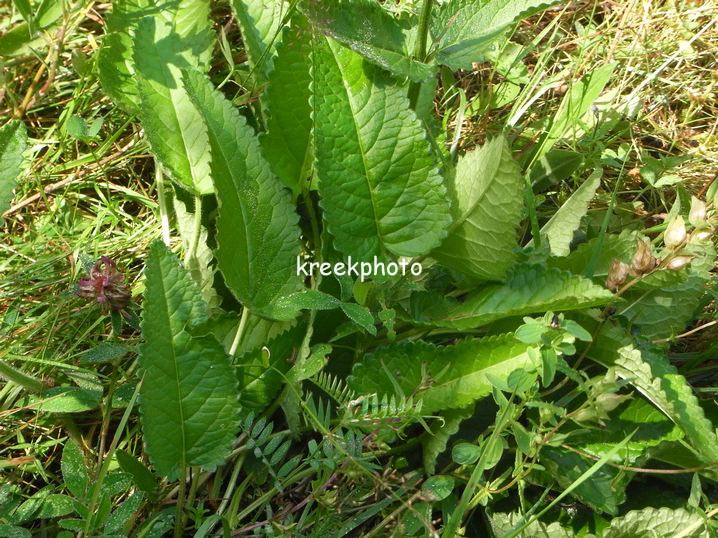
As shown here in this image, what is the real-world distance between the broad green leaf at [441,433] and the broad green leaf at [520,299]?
6.6 inches

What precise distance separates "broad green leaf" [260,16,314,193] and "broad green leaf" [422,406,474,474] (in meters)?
0.59

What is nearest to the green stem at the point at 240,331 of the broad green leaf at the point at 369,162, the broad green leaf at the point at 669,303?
the broad green leaf at the point at 369,162

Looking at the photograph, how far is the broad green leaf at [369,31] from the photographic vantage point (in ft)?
4.77

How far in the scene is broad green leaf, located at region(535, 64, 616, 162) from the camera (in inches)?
76.7

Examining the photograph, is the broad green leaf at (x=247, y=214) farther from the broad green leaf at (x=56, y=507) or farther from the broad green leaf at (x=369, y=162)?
the broad green leaf at (x=56, y=507)

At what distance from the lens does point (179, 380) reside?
4.50 feet

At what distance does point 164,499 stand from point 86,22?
4.73ft

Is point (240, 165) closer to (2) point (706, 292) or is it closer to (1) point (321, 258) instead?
(1) point (321, 258)

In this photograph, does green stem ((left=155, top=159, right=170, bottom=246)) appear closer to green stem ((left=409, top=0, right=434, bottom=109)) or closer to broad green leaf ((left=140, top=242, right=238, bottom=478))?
broad green leaf ((left=140, top=242, right=238, bottom=478))

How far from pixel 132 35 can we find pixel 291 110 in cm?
51

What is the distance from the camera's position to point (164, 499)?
58.4 inches

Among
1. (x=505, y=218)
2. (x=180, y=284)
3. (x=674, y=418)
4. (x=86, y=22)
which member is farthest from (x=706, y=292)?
(x=86, y=22)

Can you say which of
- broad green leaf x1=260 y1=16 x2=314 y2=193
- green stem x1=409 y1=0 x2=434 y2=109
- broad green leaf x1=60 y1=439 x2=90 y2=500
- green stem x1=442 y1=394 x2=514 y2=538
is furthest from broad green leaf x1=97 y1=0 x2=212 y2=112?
green stem x1=442 y1=394 x2=514 y2=538

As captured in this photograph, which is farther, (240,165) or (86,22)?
(86,22)
